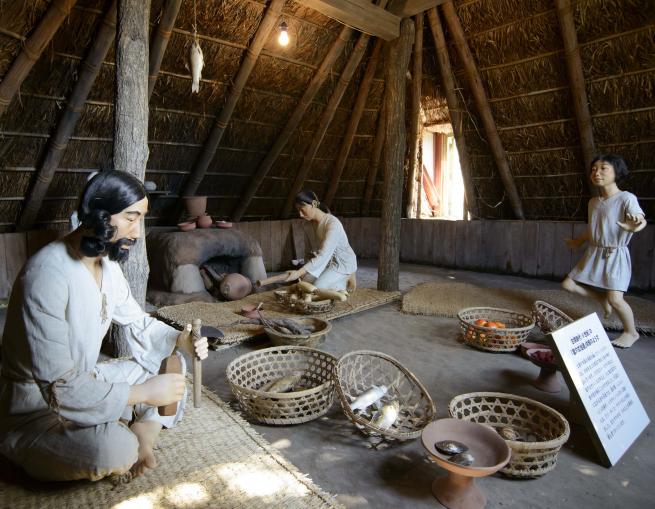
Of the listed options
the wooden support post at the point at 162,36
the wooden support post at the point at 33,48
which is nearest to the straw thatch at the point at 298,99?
the wooden support post at the point at 33,48

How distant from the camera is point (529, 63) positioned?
17.0ft

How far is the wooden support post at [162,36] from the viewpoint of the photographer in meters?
3.82

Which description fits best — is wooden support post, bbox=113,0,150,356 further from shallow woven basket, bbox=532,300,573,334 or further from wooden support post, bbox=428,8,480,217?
wooden support post, bbox=428,8,480,217

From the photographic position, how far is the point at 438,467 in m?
2.04

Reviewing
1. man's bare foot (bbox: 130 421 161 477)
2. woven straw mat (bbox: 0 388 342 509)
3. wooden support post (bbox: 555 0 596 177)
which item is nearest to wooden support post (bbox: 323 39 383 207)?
wooden support post (bbox: 555 0 596 177)

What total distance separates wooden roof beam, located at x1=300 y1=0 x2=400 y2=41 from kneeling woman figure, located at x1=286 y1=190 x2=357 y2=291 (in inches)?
64.8

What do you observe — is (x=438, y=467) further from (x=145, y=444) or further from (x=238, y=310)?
(x=238, y=310)

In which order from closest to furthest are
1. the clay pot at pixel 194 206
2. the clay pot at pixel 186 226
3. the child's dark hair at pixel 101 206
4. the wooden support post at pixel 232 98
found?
the child's dark hair at pixel 101 206 < the wooden support post at pixel 232 98 < the clay pot at pixel 186 226 < the clay pot at pixel 194 206

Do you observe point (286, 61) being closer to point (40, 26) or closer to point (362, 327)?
point (40, 26)

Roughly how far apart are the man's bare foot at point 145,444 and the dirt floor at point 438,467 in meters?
0.61

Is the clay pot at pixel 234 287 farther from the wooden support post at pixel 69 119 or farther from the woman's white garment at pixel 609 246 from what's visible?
the woman's white garment at pixel 609 246

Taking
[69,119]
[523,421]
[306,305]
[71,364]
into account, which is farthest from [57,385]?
[69,119]

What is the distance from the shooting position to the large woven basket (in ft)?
7.38

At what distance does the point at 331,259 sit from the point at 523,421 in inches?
102
